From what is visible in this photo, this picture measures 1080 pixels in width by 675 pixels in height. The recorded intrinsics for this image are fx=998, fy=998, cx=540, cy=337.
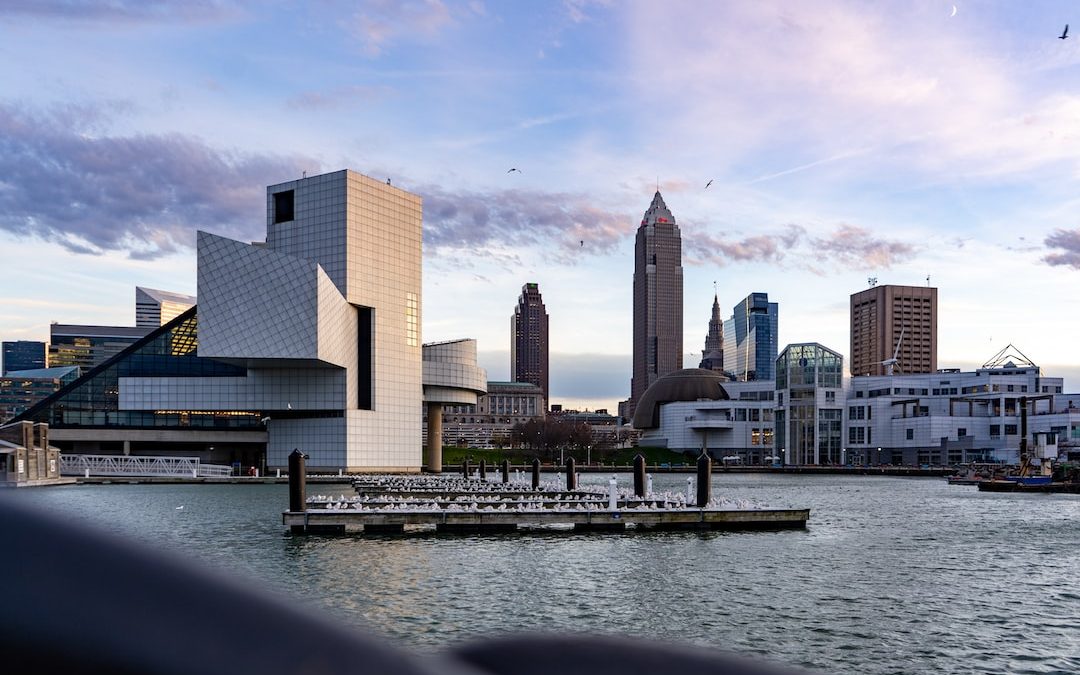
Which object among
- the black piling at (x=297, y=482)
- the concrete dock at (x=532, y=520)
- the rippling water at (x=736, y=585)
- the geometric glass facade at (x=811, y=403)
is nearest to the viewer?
the rippling water at (x=736, y=585)

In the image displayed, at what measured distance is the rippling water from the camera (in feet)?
64.3

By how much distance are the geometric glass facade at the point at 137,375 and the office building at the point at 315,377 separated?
0.10 metres

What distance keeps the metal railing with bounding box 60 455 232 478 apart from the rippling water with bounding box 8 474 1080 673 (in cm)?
4632

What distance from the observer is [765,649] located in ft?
61.7

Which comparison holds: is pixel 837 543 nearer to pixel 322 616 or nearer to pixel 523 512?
pixel 523 512

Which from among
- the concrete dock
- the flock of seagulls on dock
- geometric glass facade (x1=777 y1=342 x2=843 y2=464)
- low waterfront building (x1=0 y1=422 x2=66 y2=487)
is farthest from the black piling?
geometric glass facade (x1=777 y1=342 x2=843 y2=464)

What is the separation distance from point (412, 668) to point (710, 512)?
43.0m

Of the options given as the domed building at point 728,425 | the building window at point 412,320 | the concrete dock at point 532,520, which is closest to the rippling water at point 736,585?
the concrete dock at point 532,520

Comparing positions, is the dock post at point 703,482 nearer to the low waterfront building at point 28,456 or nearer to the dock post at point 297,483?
the dock post at point 297,483

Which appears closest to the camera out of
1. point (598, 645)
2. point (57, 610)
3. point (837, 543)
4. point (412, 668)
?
point (57, 610)

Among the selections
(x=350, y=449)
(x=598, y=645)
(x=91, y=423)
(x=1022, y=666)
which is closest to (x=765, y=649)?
(x=1022, y=666)

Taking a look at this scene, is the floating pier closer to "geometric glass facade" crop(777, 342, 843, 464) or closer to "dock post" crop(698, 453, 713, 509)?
"dock post" crop(698, 453, 713, 509)

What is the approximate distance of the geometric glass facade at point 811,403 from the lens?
137375mm

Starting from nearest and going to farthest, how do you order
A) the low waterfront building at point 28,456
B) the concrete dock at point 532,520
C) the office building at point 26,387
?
1. the concrete dock at point 532,520
2. the low waterfront building at point 28,456
3. the office building at point 26,387
